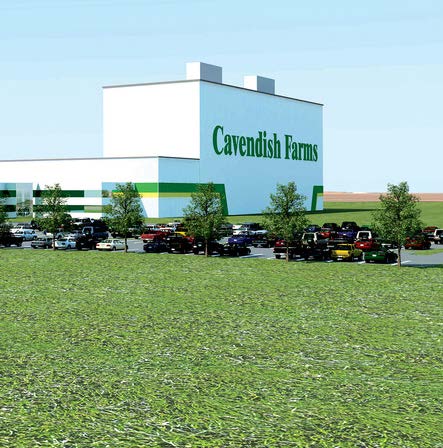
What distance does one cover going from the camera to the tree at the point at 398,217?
48.0 metres

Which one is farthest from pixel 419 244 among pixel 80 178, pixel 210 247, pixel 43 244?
pixel 80 178

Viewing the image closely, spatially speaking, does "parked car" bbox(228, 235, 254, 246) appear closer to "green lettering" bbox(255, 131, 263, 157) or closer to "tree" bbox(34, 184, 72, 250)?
"tree" bbox(34, 184, 72, 250)

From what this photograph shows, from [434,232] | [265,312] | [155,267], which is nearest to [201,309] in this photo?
[265,312]

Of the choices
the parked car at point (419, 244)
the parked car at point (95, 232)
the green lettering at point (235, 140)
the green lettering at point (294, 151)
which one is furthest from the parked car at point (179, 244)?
the green lettering at point (294, 151)

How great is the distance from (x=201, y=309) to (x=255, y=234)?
37.3m

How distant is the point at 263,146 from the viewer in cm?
11531

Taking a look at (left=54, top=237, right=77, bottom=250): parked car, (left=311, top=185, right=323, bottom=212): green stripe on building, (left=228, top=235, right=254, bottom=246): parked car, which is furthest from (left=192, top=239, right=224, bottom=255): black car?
(left=311, top=185, right=323, bottom=212): green stripe on building

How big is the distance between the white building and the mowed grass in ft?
191

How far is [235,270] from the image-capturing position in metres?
45.6

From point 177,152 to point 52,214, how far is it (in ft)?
138

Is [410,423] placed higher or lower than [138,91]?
lower

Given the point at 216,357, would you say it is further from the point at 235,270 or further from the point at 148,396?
the point at 235,270

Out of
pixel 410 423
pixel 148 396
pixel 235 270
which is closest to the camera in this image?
pixel 410 423

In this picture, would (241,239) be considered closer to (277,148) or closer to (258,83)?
(277,148)
